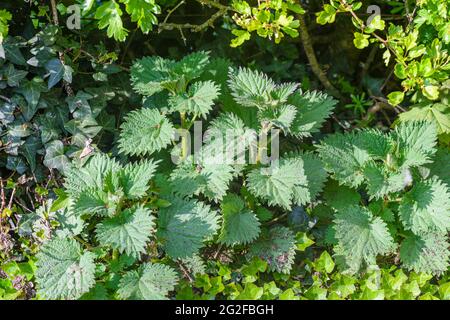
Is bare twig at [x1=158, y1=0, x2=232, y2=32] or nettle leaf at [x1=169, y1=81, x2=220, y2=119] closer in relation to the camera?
nettle leaf at [x1=169, y1=81, x2=220, y2=119]

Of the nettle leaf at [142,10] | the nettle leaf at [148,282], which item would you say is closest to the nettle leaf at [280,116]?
the nettle leaf at [142,10]

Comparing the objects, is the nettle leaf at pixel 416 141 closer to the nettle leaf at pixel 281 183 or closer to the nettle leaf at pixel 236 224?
the nettle leaf at pixel 281 183

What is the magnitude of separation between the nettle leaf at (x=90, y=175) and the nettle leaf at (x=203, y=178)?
231mm

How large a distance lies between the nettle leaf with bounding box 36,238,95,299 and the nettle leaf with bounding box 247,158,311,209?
64cm

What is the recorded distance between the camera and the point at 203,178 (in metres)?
2.42

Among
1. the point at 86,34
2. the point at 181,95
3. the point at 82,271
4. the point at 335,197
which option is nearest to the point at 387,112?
the point at 335,197

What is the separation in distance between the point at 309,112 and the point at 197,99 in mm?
438

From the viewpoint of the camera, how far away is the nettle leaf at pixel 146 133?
246cm

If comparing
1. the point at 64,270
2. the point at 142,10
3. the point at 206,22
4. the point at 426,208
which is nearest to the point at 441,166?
the point at 426,208

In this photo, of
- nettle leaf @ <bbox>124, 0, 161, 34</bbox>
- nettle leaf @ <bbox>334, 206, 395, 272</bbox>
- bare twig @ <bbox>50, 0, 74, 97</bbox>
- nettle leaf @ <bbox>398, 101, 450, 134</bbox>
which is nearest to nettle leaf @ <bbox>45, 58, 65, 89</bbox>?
bare twig @ <bbox>50, 0, 74, 97</bbox>

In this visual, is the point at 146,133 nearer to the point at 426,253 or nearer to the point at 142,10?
the point at 142,10

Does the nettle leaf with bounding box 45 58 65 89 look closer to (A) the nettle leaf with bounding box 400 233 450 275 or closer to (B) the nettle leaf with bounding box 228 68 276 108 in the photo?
(B) the nettle leaf with bounding box 228 68 276 108

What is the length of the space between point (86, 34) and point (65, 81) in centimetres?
23

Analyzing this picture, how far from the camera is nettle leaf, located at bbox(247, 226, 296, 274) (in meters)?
2.48
